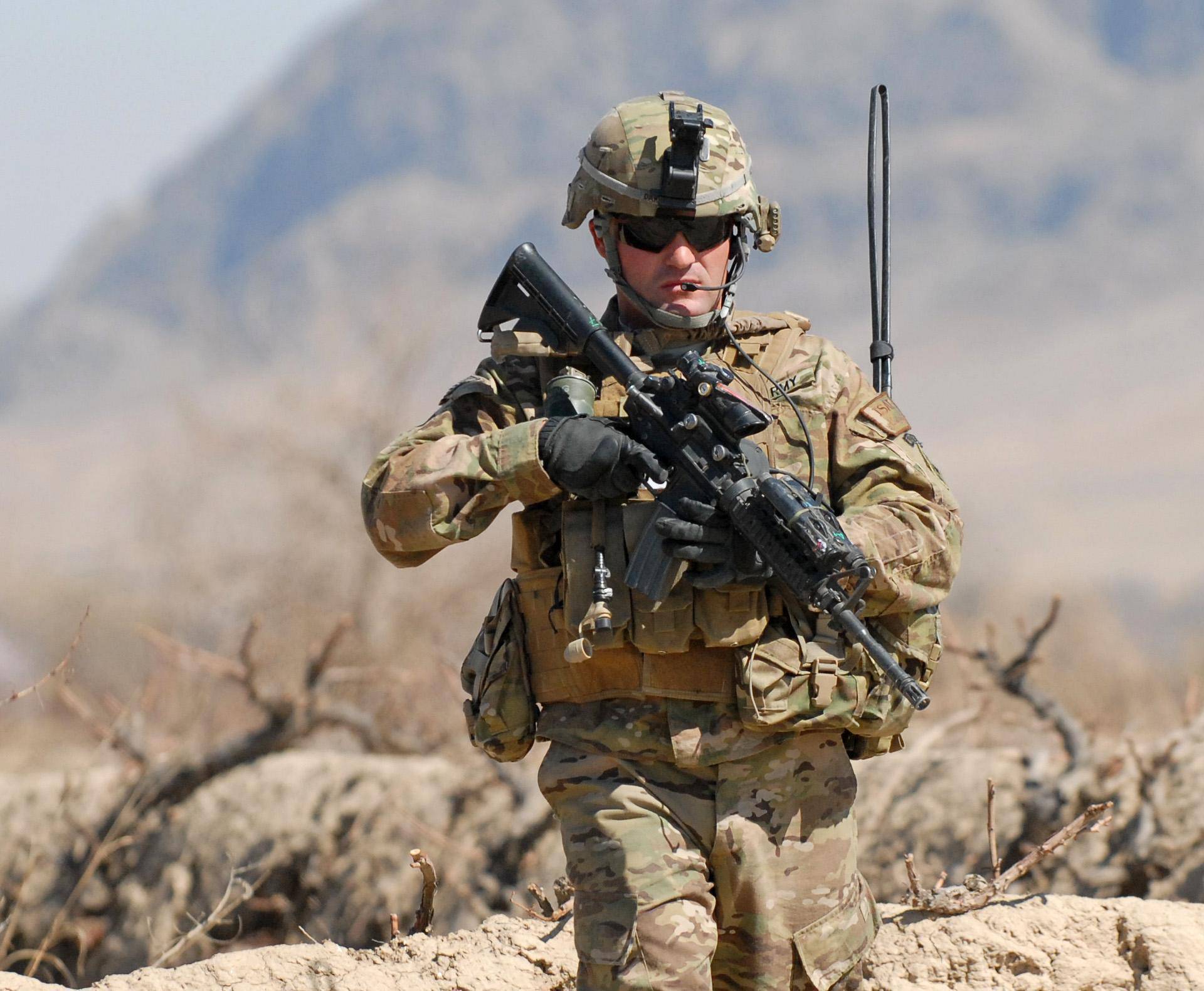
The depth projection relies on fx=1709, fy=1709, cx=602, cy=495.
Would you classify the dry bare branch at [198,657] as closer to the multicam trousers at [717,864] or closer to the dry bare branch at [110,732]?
the dry bare branch at [110,732]

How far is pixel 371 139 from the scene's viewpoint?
4117 inches

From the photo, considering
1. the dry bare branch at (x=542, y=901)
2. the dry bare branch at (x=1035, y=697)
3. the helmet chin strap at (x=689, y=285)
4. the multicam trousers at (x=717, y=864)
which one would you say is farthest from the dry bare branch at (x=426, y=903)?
the dry bare branch at (x=1035, y=697)

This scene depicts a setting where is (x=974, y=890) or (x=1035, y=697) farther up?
(x=1035, y=697)

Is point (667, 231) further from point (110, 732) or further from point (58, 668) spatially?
point (110, 732)

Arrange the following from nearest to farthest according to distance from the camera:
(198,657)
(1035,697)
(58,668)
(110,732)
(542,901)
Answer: (542,901)
(58,668)
(1035,697)
(110,732)
(198,657)

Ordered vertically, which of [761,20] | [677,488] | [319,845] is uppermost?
[761,20]

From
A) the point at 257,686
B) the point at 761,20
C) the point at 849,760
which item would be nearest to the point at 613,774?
the point at 849,760

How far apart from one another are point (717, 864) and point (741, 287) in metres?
44.8

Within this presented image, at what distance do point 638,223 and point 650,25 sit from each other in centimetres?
10568

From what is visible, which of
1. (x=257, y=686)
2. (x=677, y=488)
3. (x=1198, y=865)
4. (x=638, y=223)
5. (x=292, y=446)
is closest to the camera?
(x=677, y=488)

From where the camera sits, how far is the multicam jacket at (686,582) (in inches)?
133

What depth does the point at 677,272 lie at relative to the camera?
11.8 ft

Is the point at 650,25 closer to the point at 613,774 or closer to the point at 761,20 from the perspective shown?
the point at 761,20

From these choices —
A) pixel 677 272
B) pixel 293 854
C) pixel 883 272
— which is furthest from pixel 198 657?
pixel 677 272
